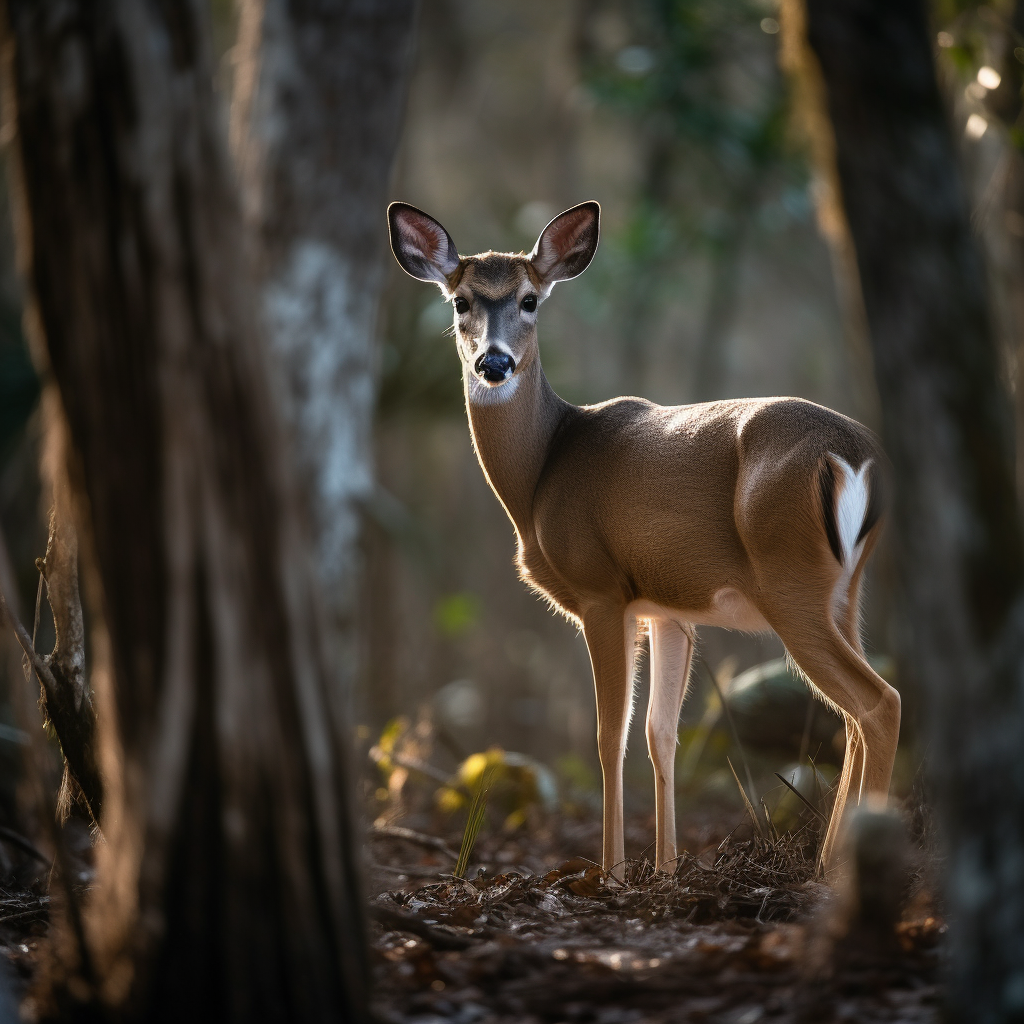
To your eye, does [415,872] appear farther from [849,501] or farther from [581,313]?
[581,313]

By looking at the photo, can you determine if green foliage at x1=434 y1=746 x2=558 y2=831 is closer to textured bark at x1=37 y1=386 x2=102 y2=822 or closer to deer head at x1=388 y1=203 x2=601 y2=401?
deer head at x1=388 y1=203 x2=601 y2=401

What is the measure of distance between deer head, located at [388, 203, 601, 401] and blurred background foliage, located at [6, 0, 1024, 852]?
0.27 meters

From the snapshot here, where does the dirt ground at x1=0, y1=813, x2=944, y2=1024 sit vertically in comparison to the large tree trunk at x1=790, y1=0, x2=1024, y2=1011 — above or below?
below

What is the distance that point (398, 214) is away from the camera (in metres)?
5.76

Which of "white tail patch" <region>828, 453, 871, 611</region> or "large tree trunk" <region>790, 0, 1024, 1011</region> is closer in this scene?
"large tree trunk" <region>790, 0, 1024, 1011</region>

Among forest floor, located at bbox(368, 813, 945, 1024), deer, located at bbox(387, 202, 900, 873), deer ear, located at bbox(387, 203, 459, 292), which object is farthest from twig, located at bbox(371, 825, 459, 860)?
deer ear, located at bbox(387, 203, 459, 292)

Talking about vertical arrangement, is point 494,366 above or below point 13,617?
above

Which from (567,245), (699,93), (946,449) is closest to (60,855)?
(946,449)

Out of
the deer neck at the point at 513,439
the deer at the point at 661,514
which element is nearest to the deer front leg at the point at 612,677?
the deer at the point at 661,514

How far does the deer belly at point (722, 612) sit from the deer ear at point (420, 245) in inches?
78.2

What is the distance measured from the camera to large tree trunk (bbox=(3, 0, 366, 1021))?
251cm

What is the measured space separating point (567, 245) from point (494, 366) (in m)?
1.15

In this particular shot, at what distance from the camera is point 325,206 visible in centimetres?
572

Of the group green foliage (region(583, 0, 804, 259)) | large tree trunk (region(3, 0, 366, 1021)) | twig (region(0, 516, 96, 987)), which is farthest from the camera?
green foliage (region(583, 0, 804, 259))
